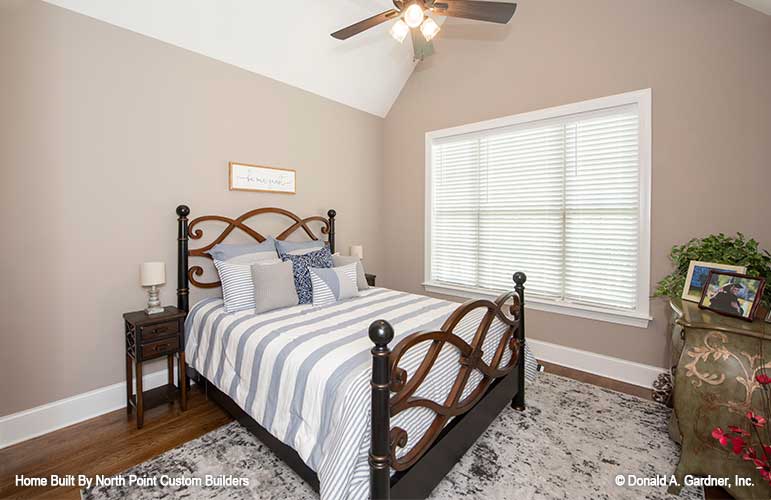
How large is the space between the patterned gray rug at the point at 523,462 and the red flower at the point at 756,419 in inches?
20.7

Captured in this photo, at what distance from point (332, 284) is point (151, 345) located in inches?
51.9

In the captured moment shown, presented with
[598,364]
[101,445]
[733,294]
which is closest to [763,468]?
[733,294]

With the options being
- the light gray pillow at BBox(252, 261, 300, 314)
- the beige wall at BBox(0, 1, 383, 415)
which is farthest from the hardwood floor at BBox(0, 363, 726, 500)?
the light gray pillow at BBox(252, 261, 300, 314)

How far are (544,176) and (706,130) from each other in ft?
3.79

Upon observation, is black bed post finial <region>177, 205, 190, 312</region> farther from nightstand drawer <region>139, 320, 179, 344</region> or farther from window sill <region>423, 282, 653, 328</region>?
window sill <region>423, 282, 653, 328</region>

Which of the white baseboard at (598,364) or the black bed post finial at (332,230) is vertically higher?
the black bed post finial at (332,230)

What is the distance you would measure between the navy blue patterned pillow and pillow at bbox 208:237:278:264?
0.44ft

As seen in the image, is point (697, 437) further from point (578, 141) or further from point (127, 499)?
point (127, 499)

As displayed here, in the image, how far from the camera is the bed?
52.4 inches

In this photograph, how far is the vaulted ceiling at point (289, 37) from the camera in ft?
8.23

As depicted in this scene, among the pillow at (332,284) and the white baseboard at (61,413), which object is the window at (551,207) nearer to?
the pillow at (332,284)

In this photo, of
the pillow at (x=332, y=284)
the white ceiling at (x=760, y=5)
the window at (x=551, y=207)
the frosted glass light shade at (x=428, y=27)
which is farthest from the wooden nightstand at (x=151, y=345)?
the white ceiling at (x=760, y=5)

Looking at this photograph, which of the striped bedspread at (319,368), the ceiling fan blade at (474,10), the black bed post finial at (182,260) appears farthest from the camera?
the black bed post finial at (182,260)

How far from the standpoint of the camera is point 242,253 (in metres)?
2.89
